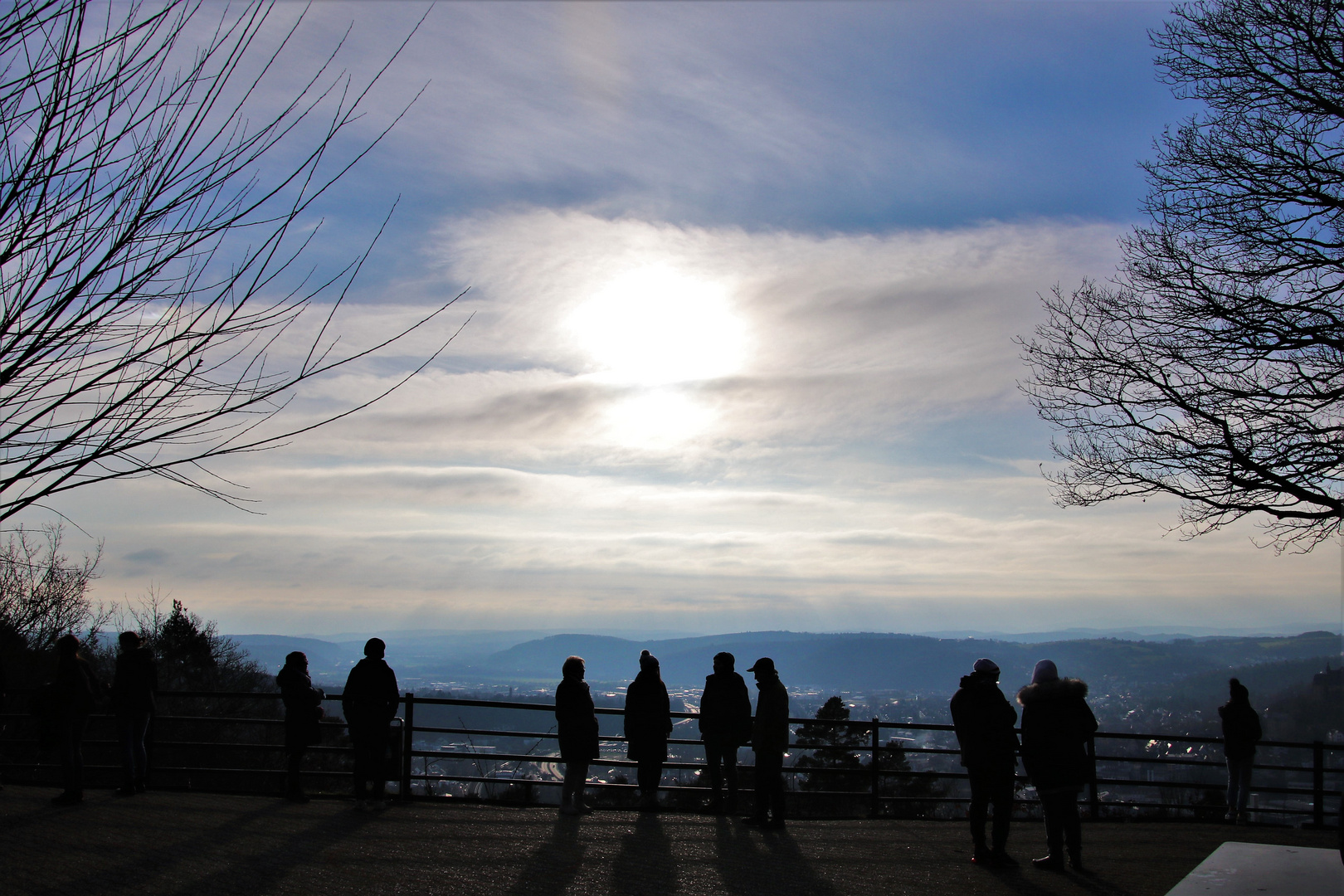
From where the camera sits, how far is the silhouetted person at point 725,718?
10430mm

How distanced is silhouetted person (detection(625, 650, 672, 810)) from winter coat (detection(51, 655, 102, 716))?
6181mm

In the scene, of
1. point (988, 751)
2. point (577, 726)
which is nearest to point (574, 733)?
point (577, 726)

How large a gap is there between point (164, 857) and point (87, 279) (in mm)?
5816

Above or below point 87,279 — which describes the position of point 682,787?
below

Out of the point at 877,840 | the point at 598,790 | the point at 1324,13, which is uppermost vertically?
the point at 1324,13

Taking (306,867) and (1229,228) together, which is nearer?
(306,867)

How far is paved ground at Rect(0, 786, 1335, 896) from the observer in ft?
22.6

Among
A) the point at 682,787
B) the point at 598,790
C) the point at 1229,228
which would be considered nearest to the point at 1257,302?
the point at 1229,228

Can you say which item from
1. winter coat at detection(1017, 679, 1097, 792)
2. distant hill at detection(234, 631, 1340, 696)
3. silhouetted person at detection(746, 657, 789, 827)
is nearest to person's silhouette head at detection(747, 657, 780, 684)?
silhouetted person at detection(746, 657, 789, 827)

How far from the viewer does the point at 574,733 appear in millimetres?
10258

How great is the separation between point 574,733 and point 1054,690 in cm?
526

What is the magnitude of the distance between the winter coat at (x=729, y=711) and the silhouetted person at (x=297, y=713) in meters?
4.61

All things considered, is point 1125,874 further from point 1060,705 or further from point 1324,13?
point 1324,13

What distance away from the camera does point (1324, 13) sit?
973 centimetres
